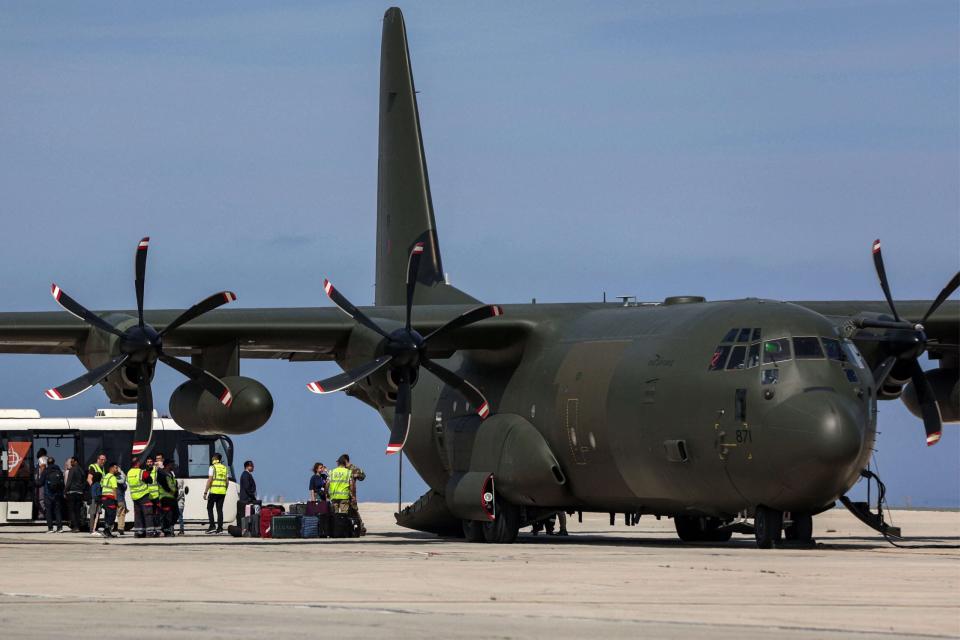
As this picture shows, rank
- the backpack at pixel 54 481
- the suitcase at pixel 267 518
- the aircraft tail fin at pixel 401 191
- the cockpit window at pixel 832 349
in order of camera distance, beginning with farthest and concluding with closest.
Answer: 1. the backpack at pixel 54 481
2. the aircraft tail fin at pixel 401 191
3. the suitcase at pixel 267 518
4. the cockpit window at pixel 832 349

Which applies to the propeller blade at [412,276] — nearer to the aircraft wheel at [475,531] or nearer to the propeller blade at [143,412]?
the aircraft wheel at [475,531]

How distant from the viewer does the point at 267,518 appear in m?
31.5

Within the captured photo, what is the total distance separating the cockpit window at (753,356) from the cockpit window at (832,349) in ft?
3.01

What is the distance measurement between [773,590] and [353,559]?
729cm

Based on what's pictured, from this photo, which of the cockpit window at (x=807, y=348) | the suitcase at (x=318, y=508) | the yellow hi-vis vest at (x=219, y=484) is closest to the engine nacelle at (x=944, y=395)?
the cockpit window at (x=807, y=348)

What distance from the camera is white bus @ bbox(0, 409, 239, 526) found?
40656 mm

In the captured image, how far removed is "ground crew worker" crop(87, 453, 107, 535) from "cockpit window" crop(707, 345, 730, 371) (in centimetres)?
1592

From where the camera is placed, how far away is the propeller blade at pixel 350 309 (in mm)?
25531

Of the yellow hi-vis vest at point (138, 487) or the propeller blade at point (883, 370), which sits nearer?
the propeller blade at point (883, 370)

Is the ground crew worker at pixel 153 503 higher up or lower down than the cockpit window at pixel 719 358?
lower down

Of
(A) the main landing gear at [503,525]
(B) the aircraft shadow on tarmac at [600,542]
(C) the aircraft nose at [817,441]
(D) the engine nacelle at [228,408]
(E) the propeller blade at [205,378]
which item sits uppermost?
(E) the propeller blade at [205,378]

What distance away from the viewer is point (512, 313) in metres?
27.1

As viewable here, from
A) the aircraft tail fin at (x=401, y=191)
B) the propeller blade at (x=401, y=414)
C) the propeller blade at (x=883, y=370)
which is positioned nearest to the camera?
the propeller blade at (x=883, y=370)

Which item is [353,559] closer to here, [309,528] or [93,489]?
[309,528]
